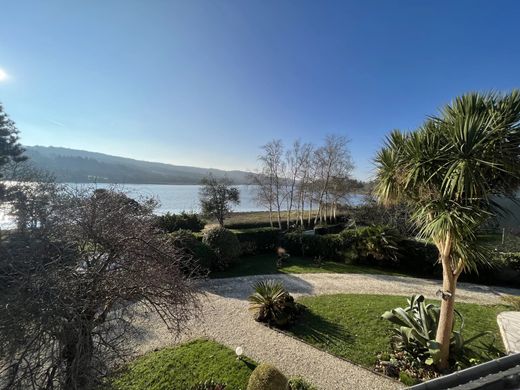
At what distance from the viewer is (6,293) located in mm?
2771

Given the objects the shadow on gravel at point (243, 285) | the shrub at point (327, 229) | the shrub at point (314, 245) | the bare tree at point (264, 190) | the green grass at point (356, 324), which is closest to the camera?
the green grass at point (356, 324)

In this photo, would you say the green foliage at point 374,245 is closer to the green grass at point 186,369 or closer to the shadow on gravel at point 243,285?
the shadow on gravel at point 243,285

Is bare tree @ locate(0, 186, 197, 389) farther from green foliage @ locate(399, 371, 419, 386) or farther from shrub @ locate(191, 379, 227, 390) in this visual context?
green foliage @ locate(399, 371, 419, 386)

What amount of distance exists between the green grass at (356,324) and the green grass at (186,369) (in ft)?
6.60

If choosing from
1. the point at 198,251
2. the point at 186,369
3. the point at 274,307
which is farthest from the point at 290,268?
the point at 186,369

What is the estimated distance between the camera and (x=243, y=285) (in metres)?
10.7

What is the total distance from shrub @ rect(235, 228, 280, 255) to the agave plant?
389 inches

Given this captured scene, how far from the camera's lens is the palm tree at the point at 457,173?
165 inches

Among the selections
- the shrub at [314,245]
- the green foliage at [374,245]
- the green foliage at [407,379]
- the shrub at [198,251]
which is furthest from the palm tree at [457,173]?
the shrub at [314,245]

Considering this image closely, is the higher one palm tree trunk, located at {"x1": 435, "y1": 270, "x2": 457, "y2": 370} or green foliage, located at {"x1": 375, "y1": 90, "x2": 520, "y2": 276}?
green foliage, located at {"x1": 375, "y1": 90, "x2": 520, "y2": 276}

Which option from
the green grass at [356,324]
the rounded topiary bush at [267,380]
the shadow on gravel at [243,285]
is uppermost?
the rounded topiary bush at [267,380]

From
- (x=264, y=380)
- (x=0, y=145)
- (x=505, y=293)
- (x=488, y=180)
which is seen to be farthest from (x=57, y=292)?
(x=0, y=145)

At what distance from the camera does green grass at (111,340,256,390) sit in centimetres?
498

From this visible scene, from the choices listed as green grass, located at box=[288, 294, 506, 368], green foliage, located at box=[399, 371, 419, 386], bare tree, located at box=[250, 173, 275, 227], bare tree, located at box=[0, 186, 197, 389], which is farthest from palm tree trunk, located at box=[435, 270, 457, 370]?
bare tree, located at box=[250, 173, 275, 227]
